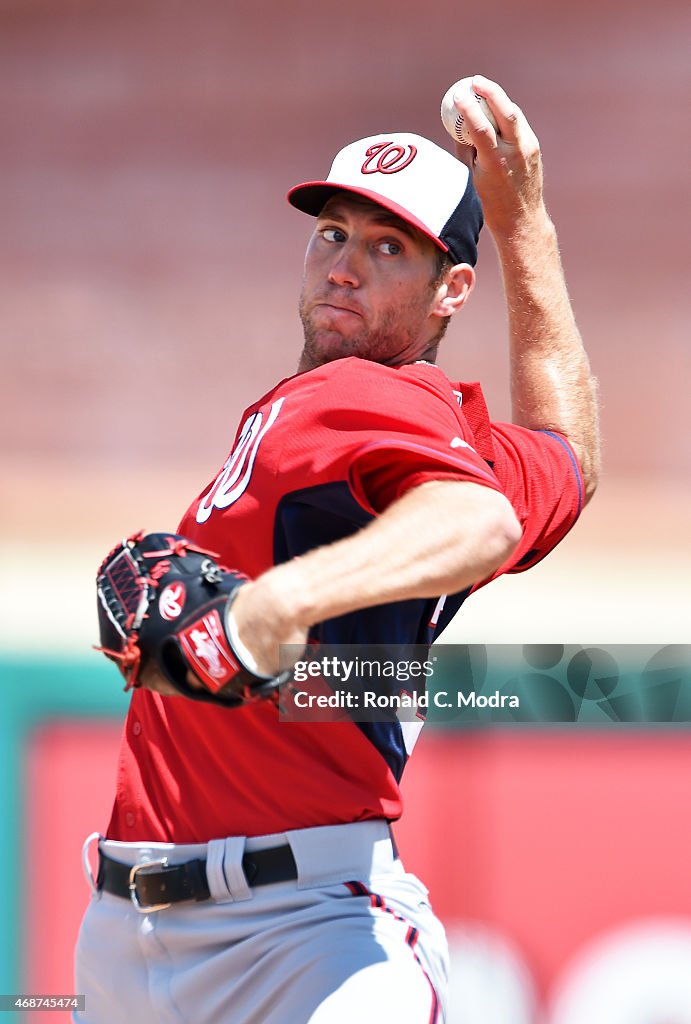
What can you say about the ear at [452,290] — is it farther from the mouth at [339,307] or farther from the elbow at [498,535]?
the elbow at [498,535]

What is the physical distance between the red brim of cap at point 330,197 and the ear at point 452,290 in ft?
0.16

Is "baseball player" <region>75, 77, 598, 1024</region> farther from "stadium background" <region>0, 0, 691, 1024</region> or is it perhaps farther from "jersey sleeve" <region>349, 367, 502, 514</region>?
"stadium background" <region>0, 0, 691, 1024</region>

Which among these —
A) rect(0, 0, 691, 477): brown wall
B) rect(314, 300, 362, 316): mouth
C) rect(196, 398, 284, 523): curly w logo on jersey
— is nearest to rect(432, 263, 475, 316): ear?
rect(314, 300, 362, 316): mouth

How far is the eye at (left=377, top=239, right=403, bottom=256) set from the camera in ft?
5.10

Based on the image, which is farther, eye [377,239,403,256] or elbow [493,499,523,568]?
eye [377,239,403,256]

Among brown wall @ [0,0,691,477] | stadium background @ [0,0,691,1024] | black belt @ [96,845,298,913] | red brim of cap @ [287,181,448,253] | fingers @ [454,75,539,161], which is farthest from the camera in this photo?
brown wall @ [0,0,691,477]

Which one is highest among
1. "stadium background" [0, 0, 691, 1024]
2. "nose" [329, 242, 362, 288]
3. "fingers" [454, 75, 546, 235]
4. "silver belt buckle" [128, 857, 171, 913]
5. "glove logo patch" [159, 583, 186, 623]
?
"stadium background" [0, 0, 691, 1024]

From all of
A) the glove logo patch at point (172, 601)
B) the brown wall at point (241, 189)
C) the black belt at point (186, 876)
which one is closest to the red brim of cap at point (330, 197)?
the glove logo patch at point (172, 601)

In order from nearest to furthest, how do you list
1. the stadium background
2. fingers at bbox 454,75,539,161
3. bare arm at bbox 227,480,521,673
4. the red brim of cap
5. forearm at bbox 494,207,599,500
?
bare arm at bbox 227,480,521,673, the red brim of cap, fingers at bbox 454,75,539,161, forearm at bbox 494,207,599,500, the stadium background

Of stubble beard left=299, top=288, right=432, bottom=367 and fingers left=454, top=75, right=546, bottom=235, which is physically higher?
fingers left=454, top=75, right=546, bottom=235

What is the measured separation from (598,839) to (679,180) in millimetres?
4844

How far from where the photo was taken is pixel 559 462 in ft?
5.42

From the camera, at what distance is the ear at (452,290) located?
5.21 ft

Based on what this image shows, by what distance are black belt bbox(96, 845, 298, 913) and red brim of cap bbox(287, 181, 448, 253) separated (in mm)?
769
